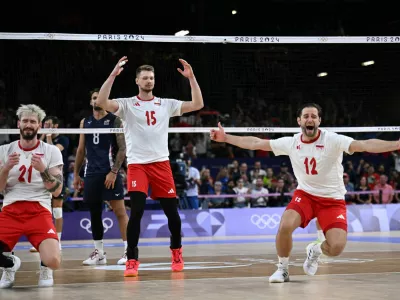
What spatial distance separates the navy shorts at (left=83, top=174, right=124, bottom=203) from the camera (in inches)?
368

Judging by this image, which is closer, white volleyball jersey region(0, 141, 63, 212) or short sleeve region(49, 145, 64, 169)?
white volleyball jersey region(0, 141, 63, 212)

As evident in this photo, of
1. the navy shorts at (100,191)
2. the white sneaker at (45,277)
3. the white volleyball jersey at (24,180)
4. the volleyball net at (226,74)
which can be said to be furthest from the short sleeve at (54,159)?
the volleyball net at (226,74)

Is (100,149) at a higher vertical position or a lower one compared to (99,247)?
higher

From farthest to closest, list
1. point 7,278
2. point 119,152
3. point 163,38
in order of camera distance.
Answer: point 163,38 < point 119,152 < point 7,278

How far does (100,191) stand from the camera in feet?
30.8

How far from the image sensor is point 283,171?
65.8 feet

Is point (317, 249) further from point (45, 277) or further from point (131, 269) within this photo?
point (45, 277)

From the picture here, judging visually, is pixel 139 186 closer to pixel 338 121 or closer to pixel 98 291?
pixel 98 291

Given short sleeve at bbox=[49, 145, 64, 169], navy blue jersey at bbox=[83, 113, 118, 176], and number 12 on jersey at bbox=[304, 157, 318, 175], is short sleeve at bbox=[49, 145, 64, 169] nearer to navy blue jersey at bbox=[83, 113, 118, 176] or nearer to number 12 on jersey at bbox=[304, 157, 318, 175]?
number 12 on jersey at bbox=[304, 157, 318, 175]

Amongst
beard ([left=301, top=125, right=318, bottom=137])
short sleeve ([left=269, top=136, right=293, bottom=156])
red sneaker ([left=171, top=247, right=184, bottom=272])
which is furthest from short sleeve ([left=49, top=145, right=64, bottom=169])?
beard ([left=301, top=125, right=318, bottom=137])

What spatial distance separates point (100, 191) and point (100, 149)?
1.75 ft

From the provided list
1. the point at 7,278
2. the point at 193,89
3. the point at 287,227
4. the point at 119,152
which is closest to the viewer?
the point at 7,278

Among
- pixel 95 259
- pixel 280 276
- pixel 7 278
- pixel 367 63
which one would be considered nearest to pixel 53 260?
pixel 7 278

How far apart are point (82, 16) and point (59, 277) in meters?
18.4
